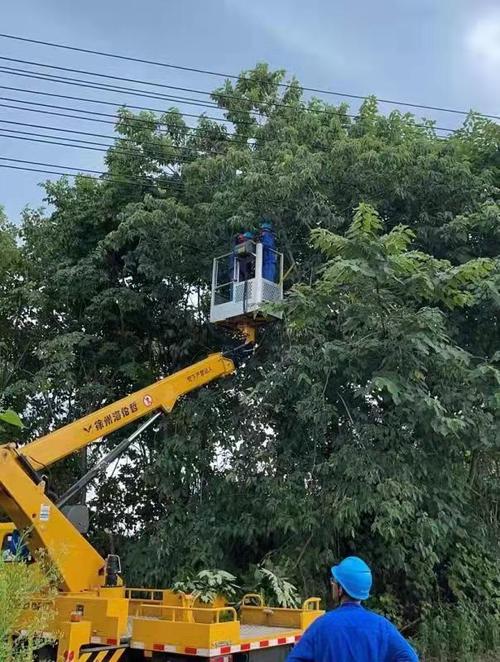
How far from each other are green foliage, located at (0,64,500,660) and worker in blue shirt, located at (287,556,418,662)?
5637mm

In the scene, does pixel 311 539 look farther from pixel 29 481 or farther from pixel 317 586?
pixel 29 481

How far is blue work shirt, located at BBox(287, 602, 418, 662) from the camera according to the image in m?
2.90

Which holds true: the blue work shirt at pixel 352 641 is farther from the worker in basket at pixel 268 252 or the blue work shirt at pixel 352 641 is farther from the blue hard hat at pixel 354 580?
the worker in basket at pixel 268 252

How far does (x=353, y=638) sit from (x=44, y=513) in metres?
5.74

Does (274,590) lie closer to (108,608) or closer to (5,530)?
(108,608)

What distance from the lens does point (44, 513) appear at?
7.84 meters

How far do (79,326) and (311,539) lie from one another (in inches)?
288

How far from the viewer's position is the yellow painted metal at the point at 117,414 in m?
8.43

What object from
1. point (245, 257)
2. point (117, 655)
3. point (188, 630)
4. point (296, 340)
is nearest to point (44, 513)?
point (117, 655)

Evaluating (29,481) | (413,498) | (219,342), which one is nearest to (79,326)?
(219,342)

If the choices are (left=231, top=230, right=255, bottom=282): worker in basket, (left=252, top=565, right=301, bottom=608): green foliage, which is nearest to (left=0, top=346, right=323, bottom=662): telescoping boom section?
(left=252, top=565, right=301, bottom=608): green foliage

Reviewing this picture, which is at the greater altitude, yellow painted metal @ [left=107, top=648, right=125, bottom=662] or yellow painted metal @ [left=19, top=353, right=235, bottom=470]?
yellow painted metal @ [left=19, top=353, right=235, bottom=470]

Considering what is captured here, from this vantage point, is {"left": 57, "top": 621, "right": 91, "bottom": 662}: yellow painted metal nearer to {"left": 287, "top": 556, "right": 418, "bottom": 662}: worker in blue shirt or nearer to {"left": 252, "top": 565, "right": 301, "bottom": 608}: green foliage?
{"left": 252, "top": 565, "right": 301, "bottom": 608}: green foliage

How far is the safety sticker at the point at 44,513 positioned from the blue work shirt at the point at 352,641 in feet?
18.0
